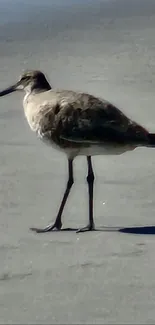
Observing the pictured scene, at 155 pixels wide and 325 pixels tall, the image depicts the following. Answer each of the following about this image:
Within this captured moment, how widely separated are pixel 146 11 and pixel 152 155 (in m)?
7.38

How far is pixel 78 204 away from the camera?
6.35 meters

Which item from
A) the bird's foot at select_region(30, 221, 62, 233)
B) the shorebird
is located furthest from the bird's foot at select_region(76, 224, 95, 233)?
the bird's foot at select_region(30, 221, 62, 233)

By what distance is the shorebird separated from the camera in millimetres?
5852

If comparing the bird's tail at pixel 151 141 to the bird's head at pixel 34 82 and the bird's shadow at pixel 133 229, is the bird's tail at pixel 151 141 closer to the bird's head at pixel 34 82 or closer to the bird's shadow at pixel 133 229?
the bird's shadow at pixel 133 229

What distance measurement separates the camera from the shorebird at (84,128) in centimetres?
585

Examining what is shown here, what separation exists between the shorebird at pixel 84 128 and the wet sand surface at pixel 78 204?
0.25 meters

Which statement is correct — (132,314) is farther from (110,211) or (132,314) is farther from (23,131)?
(23,131)

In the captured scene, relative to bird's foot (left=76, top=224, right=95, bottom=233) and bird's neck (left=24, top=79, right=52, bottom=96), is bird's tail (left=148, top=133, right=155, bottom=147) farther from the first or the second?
bird's neck (left=24, top=79, right=52, bottom=96)

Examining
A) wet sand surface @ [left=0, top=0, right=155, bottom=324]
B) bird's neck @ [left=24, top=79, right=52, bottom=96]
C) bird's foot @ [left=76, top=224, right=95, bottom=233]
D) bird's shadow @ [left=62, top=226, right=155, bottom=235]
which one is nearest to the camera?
wet sand surface @ [left=0, top=0, right=155, bottom=324]

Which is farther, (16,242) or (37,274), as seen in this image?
(16,242)

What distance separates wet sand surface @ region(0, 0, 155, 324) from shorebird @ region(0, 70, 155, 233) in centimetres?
25

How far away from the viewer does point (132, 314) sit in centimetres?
440

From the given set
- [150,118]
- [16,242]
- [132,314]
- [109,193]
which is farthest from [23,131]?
[132,314]

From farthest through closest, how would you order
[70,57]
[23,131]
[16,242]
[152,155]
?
[70,57]
[23,131]
[152,155]
[16,242]
